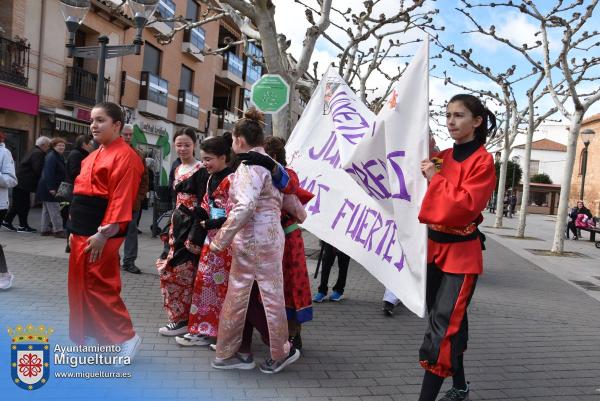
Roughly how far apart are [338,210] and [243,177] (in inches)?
45.2

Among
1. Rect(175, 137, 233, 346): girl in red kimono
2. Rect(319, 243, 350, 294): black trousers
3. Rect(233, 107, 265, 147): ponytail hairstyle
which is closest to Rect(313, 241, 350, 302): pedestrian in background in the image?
Rect(319, 243, 350, 294): black trousers

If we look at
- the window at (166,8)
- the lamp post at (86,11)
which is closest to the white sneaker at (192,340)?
the lamp post at (86,11)

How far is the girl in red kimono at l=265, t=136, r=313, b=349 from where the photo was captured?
385cm

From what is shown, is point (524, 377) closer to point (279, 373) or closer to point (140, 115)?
point (279, 373)

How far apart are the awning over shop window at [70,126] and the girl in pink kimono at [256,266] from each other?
48.0 ft

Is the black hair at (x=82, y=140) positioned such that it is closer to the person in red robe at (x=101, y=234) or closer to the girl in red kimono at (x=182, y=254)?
the girl in red kimono at (x=182, y=254)

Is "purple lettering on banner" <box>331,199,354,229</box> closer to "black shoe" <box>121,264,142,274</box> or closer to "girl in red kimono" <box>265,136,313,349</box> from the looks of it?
"girl in red kimono" <box>265,136,313,349</box>

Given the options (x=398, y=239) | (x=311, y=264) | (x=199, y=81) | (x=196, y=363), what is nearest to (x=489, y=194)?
(x=398, y=239)

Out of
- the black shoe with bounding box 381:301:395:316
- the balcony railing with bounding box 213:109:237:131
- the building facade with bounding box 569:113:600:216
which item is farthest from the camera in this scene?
the building facade with bounding box 569:113:600:216

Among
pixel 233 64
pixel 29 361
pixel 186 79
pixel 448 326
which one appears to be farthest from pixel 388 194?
pixel 233 64

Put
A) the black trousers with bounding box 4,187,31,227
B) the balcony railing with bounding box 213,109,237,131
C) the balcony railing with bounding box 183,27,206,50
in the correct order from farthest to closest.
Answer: the balcony railing with bounding box 213,109,237,131 < the balcony railing with bounding box 183,27,206,50 < the black trousers with bounding box 4,187,31,227

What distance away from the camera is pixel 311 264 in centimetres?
839

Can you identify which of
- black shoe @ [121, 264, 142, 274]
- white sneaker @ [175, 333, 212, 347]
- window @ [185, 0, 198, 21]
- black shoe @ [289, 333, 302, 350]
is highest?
window @ [185, 0, 198, 21]

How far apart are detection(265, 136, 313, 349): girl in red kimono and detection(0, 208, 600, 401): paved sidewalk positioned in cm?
35
